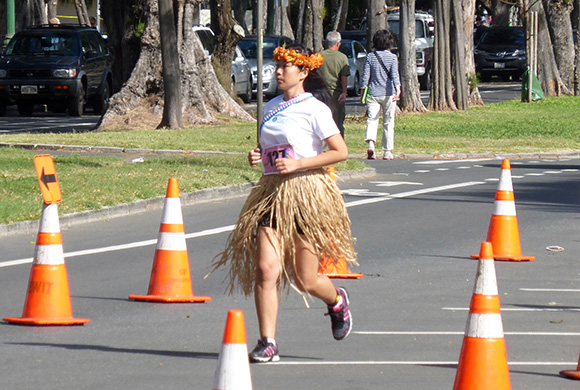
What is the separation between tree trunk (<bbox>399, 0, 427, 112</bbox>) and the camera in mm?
29734

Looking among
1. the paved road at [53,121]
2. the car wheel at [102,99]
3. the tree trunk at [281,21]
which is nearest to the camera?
the paved road at [53,121]

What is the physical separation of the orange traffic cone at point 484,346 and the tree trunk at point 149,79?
19296 mm

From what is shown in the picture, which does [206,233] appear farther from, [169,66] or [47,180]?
[169,66]

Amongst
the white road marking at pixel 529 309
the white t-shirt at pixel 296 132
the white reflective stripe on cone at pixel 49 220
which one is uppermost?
the white t-shirt at pixel 296 132

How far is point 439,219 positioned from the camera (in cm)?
1283

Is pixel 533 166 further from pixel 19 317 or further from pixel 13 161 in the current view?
pixel 19 317

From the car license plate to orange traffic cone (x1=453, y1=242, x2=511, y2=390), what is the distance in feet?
81.1

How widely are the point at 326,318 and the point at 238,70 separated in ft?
84.9

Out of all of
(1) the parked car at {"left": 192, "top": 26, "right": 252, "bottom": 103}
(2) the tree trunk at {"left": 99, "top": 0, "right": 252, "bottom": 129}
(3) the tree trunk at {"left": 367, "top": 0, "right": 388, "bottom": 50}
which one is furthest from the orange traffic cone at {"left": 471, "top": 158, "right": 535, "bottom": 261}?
(1) the parked car at {"left": 192, "top": 26, "right": 252, "bottom": 103}

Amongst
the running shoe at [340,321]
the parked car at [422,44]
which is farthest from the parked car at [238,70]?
the running shoe at [340,321]

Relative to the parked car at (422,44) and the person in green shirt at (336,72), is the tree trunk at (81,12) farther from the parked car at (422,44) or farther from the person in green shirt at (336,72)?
the person in green shirt at (336,72)

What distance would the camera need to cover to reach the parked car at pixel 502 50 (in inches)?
1900

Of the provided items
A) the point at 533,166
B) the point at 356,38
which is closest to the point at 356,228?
the point at 533,166

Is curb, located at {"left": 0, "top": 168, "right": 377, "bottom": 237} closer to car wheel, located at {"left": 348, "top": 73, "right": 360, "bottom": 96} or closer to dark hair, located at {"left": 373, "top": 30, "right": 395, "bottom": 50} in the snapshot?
dark hair, located at {"left": 373, "top": 30, "right": 395, "bottom": 50}
